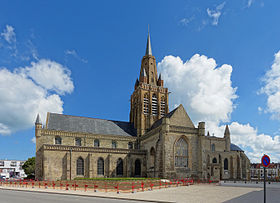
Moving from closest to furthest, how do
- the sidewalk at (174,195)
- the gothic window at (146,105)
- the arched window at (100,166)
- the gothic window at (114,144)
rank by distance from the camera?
1. the sidewalk at (174,195)
2. the arched window at (100,166)
3. the gothic window at (114,144)
4. the gothic window at (146,105)

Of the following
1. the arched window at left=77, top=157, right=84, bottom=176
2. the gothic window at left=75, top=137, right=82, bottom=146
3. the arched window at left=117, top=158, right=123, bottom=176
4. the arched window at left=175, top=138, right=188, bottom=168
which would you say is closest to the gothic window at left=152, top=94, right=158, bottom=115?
the arched window at left=175, top=138, right=188, bottom=168

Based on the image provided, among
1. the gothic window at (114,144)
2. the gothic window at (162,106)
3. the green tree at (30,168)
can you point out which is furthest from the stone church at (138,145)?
the green tree at (30,168)

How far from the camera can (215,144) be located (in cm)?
5931

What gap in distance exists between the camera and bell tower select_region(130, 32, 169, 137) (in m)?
50.4

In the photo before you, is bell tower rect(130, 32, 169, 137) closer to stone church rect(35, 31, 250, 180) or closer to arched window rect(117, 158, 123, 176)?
stone church rect(35, 31, 250, 180)

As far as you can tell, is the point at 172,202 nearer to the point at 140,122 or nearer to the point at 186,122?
the point at 186,122

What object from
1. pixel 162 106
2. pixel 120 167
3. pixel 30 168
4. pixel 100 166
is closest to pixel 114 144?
pixel 120 167

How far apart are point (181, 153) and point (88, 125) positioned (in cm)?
2009

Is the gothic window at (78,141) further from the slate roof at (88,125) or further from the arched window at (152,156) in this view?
the arched window at (152,156)

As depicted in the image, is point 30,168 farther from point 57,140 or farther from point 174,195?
point 174,195

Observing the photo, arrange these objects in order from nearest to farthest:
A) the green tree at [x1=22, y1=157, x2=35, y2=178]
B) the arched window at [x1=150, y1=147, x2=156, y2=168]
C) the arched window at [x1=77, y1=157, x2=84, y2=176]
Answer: the arched window at [x1=77, y1=157, x2=84, y2=176] → the arched window at [x1=150, y1=147, x2=156, y2=168] → the green tree at [x1=22, y1=157, x2=35, y2=178]

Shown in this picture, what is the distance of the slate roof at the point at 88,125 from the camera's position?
4453cm

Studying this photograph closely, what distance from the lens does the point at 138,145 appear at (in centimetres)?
4894

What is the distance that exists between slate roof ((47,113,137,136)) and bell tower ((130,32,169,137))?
3031mm
